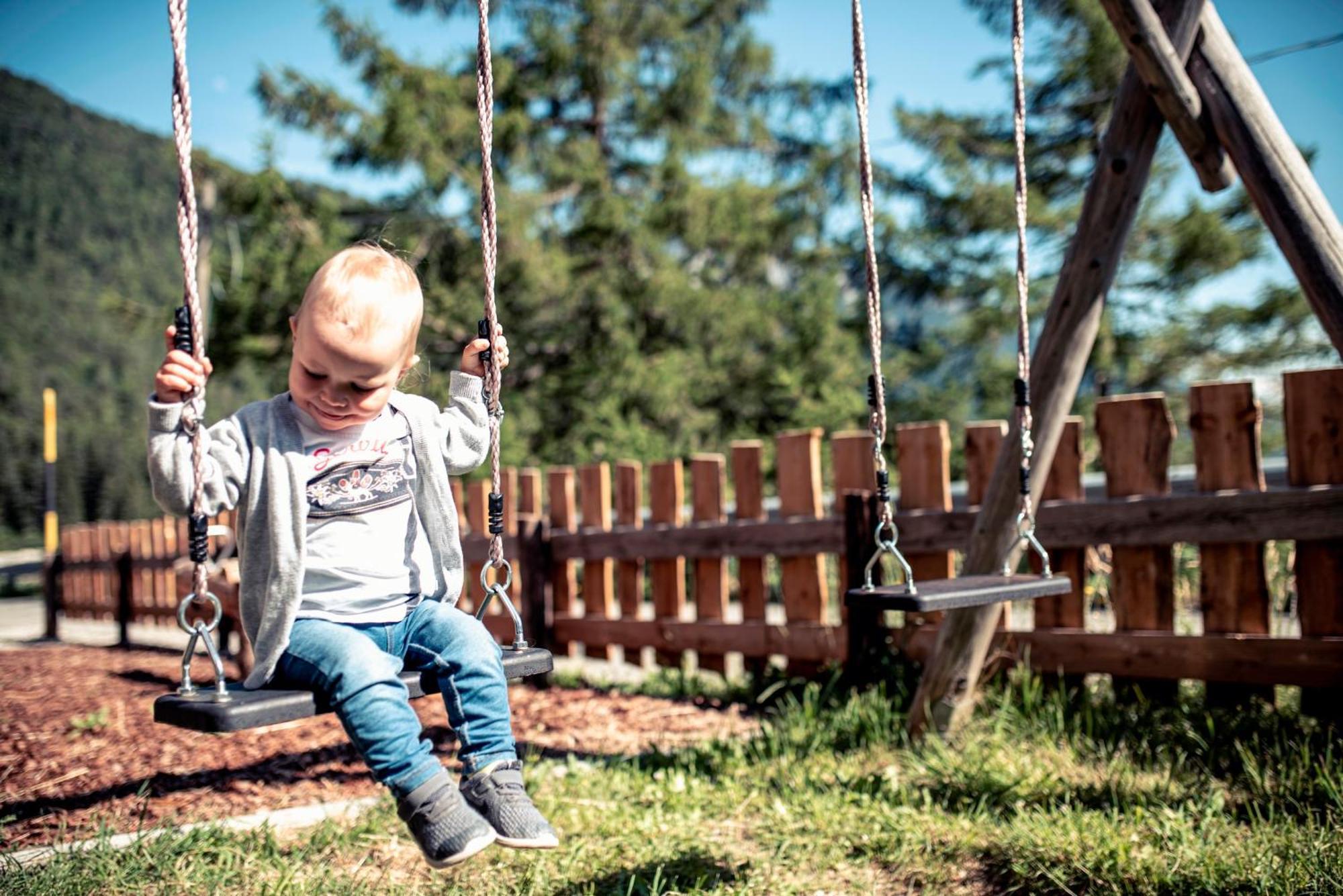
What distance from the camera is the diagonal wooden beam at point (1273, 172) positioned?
3260mm

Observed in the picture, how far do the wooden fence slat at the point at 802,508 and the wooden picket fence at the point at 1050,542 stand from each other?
0.04 feet

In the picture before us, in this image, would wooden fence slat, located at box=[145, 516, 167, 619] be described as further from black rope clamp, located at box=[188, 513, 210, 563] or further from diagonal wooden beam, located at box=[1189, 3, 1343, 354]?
diagonal wooden beam, located at box=[1189, 3, 1343, 354]

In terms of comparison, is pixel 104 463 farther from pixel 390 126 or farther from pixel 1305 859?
pixel 1305 859

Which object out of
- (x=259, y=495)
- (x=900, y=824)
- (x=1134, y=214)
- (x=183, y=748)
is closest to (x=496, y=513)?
(x=259, y=495)

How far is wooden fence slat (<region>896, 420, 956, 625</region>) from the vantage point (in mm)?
4891

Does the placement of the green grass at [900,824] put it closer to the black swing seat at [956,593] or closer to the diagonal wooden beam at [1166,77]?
the black swing seat at [956,593]

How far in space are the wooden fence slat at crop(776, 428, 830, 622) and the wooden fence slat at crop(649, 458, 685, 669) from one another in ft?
2.72

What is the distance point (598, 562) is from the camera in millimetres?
6516

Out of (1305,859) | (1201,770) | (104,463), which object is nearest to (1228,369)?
(1201,770)

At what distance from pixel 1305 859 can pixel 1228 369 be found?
14.1 metres

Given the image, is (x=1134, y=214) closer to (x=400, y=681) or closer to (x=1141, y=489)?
(x=1141, y=489)

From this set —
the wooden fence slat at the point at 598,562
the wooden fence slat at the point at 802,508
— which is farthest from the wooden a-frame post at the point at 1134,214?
the wooden fence slat at the point at 598,562

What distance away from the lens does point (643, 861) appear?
298cm

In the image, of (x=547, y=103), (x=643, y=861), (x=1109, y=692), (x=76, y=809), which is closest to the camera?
(x=643, y=861)
